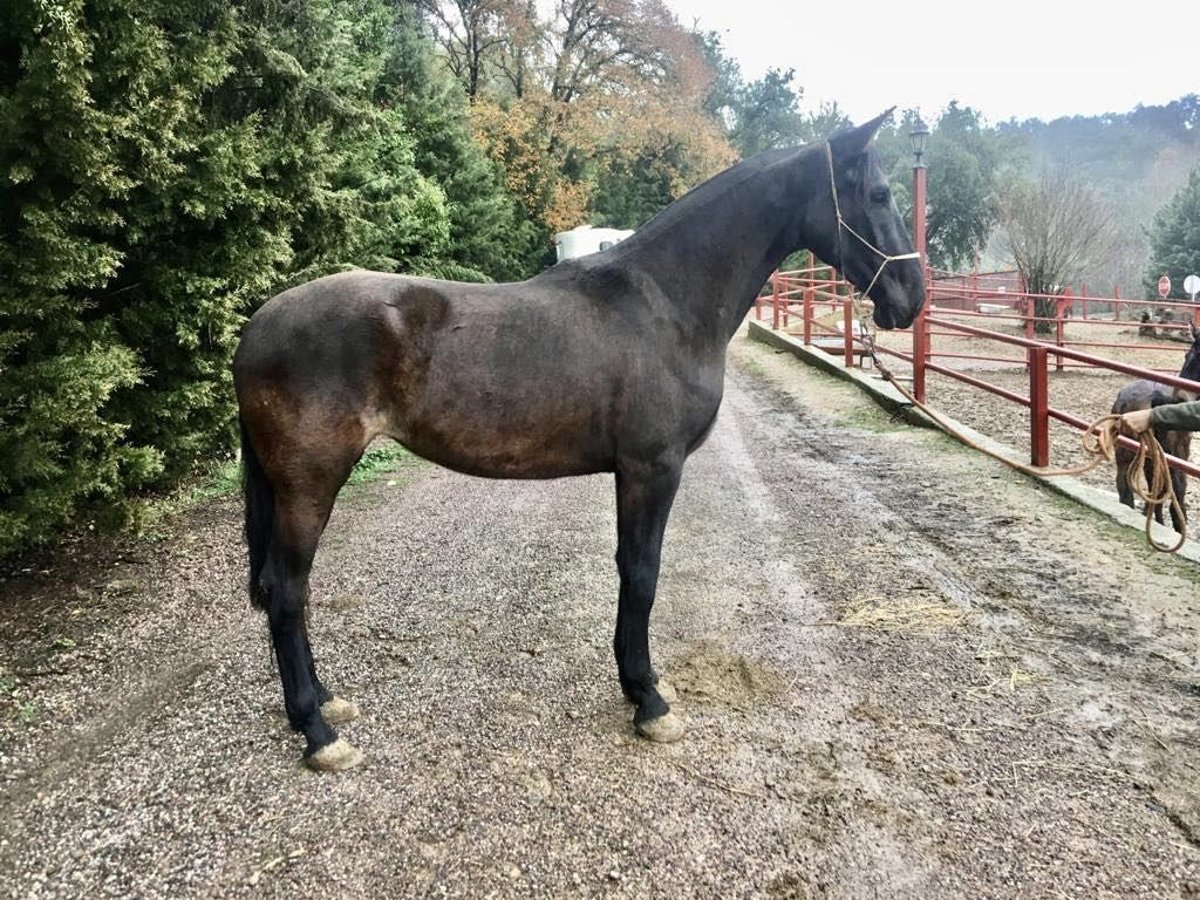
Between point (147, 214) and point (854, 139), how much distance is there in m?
3.82

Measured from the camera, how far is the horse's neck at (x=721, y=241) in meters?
2.67

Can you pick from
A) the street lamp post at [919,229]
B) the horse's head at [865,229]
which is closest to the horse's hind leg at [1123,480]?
Answer: the street lamp post at [919,229]

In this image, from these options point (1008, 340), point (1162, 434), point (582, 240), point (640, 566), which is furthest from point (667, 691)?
point (582, 240)

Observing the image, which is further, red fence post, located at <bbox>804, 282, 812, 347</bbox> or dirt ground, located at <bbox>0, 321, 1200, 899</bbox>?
red fence post, located at <bbox>804, 282, 812, 347</bbox>

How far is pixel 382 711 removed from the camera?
2.71 metres

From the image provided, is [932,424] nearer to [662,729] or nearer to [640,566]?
[640,566]

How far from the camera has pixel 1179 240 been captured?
2644 cm

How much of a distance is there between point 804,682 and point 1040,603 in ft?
4.66

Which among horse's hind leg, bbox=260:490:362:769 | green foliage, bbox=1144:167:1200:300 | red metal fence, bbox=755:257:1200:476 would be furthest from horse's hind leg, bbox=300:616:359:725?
green foliage, bbox=1144:167:1200:300

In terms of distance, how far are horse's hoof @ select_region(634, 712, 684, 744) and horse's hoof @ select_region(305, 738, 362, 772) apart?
94 cm

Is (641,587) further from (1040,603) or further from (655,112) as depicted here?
(655,112)

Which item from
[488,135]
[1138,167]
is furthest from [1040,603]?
[1138,167]

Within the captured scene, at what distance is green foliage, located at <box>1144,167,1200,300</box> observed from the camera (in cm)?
2569

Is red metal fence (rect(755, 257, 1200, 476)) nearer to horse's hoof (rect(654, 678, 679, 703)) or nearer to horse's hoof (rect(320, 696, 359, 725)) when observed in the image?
horse's hoof (rect(654, 678, 679, 703))
